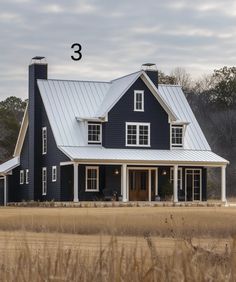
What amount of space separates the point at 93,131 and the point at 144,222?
30.9 meters

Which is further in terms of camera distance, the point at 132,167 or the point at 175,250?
the point at 132,167

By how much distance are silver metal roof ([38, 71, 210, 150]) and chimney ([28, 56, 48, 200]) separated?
3.37 ft

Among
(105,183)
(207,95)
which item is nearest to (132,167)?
(105,183)

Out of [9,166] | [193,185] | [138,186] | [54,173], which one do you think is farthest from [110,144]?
[9,166]

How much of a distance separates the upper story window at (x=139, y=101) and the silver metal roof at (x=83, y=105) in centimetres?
88

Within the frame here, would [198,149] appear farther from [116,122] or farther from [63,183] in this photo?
[63,183]

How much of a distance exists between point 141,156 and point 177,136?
522 cm

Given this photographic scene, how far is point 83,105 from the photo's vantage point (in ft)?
197

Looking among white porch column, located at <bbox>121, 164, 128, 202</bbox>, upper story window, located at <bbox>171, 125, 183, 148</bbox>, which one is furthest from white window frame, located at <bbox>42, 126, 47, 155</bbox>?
upper story window, located at <bbox>171, 125, 183, 148</bbox>

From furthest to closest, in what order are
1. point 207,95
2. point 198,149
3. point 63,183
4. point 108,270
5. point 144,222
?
point 207,95, point 198,149, point 63,183, point 144,222, point 108,270

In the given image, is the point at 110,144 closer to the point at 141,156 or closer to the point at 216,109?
the point at 141,156

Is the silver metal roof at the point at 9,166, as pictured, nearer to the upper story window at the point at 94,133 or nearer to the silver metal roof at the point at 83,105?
the silver metal roof at the point at 83,105

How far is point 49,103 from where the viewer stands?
194ft

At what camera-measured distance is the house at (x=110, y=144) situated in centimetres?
5688
